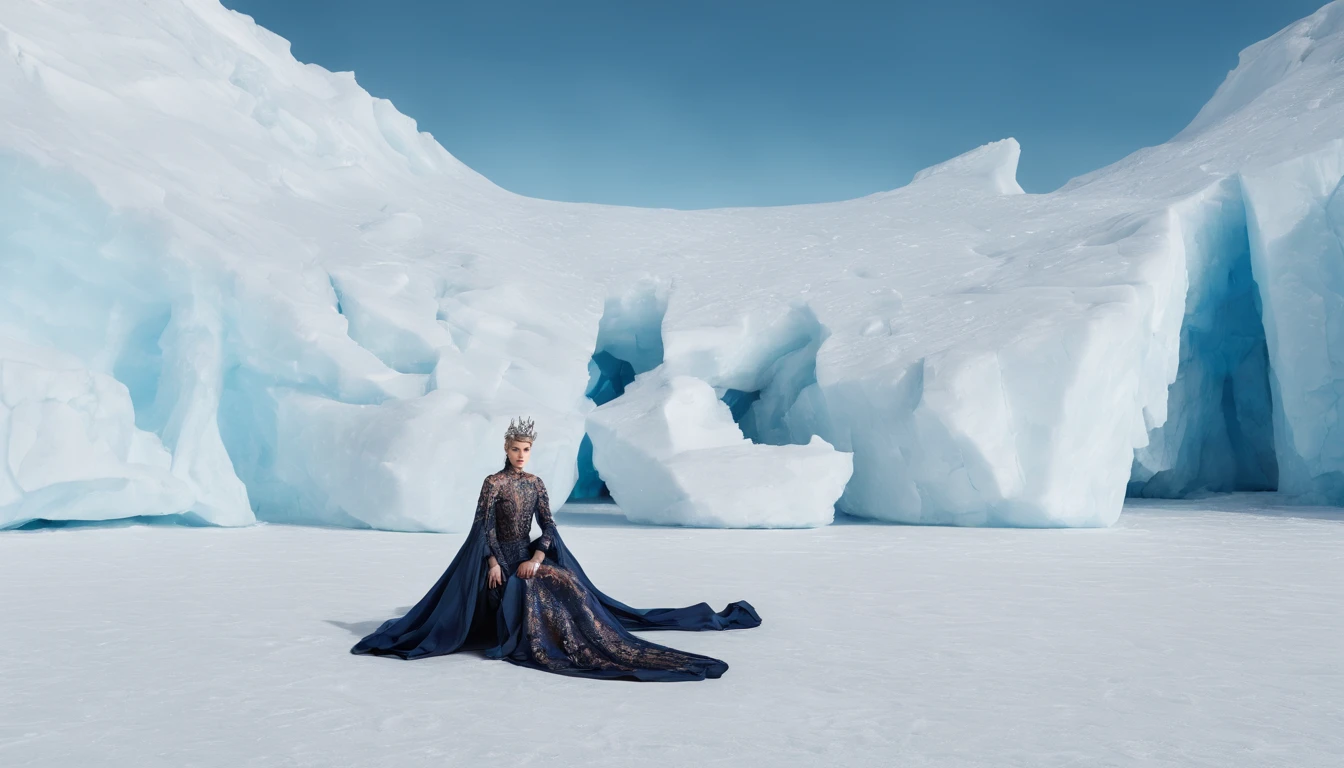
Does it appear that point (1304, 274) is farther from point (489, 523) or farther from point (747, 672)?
point (489, 523)

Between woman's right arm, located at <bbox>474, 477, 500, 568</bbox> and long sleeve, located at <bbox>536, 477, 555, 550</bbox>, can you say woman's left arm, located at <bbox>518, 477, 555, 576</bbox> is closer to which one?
long sleeve, located at <bbox>536, 477, 555, 550</bbox>

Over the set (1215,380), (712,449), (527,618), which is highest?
(1215,380)

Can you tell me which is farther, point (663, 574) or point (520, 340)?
point (520, 340)

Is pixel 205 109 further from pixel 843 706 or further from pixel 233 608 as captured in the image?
pixel 843 706

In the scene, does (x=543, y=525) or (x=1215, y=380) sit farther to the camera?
(x=1215, y=380)

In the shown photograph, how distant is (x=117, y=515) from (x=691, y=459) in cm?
509

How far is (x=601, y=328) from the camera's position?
1309 centimetres

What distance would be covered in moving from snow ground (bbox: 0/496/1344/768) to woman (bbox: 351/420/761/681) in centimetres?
14

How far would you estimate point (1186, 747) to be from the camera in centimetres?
279

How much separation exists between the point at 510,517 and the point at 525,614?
0.46 meters

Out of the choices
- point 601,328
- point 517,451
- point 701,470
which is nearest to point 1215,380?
point 701,470

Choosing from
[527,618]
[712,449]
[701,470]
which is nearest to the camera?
[527,618]

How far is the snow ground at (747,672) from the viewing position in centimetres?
280

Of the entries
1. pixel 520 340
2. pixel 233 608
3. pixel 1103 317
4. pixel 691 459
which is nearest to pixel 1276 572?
pixel 1103 317
